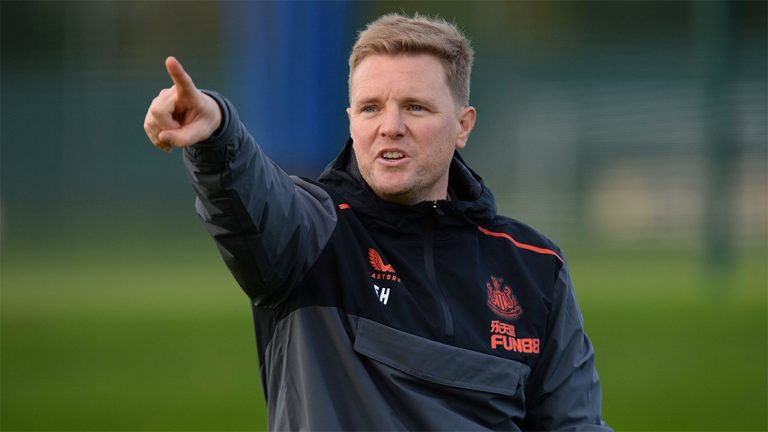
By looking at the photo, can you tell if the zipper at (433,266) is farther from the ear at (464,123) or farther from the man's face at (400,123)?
the ear at (464,123)

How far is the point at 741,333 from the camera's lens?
686cm

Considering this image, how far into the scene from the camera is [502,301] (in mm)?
2555

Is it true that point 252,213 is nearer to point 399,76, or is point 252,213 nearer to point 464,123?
point 399,76

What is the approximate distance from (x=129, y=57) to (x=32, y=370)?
4.55 m

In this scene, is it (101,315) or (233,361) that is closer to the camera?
(233,361)

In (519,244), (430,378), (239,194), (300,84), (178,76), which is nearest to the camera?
(178,76)

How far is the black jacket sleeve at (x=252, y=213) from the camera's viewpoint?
2031 mm

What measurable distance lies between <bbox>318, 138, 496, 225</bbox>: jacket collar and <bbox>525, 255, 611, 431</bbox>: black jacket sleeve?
282 millimetres

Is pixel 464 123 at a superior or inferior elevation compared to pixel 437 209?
superior

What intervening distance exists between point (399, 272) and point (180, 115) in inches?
28.0

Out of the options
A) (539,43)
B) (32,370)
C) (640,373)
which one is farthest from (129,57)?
(640,373)

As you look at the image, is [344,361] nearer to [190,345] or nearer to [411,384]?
[411,384]

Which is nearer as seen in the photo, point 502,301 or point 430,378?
point 430,378

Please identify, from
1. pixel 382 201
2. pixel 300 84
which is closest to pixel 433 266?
pixel 382 201
